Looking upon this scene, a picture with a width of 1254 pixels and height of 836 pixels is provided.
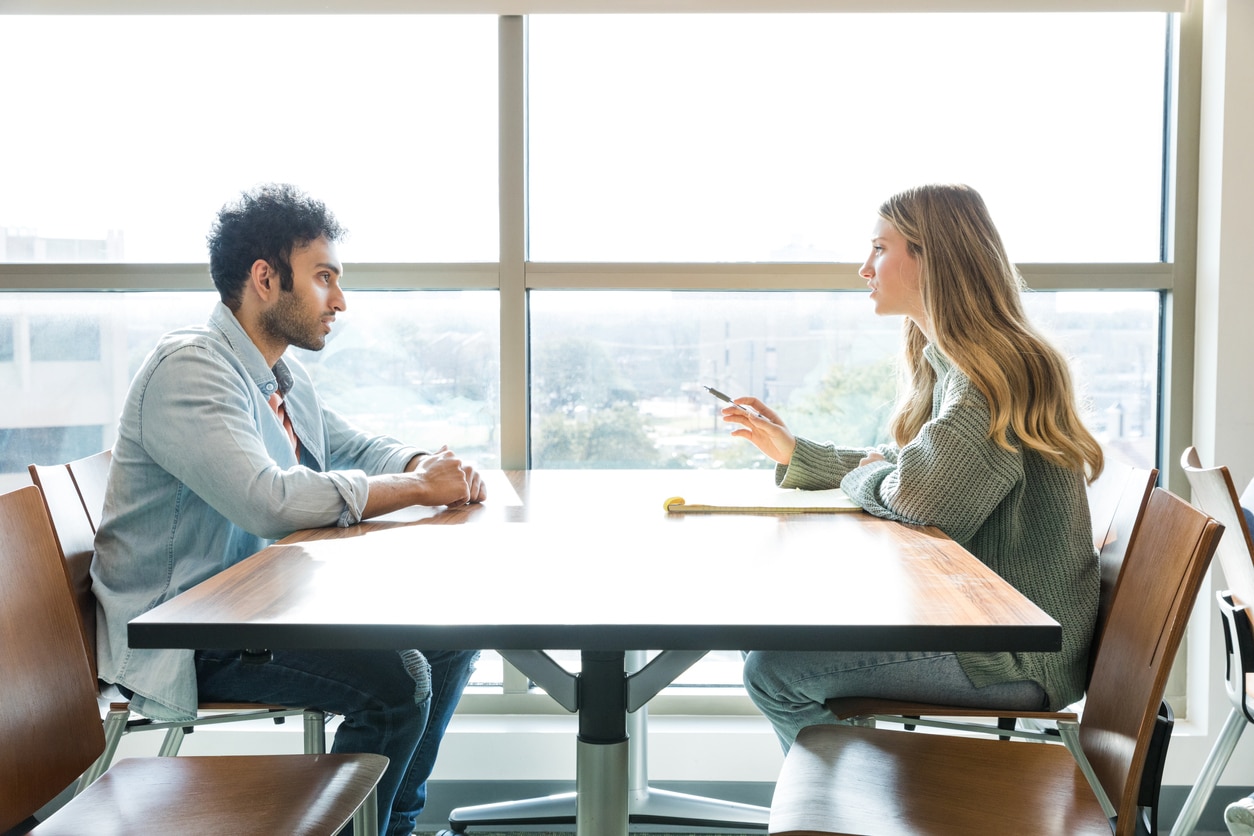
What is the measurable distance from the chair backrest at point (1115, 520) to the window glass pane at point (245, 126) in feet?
5.15

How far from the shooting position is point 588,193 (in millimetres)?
2672

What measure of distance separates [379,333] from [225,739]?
1.10 m

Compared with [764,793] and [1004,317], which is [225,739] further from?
[1004,317]

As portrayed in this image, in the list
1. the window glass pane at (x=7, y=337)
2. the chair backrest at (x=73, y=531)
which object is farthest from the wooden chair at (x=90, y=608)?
the window glass pane at (x=7, y=337)

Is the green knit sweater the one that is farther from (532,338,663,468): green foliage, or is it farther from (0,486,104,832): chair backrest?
(0,486,104,832): chair backrest

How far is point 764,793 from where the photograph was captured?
8.48 ft

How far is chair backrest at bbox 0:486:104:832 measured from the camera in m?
1.22

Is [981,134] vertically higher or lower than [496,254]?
higher

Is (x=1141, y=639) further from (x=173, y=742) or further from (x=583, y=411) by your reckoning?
(x=583, y=411)

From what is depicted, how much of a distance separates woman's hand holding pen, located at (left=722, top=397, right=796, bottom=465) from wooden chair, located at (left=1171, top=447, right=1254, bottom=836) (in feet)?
2.38

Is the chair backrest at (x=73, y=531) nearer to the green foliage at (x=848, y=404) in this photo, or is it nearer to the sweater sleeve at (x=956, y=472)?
the sweater sleeve at (x=956, y=472)

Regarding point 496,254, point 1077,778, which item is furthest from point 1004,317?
point 496,254

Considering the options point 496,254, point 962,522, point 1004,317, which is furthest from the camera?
point 496,254

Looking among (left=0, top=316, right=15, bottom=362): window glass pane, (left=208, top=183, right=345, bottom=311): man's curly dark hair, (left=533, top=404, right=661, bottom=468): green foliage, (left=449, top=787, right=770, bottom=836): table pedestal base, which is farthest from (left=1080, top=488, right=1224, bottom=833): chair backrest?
(left=0, top=316, right=15, bottom=362): window glass pane
